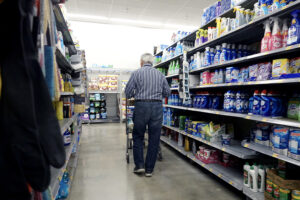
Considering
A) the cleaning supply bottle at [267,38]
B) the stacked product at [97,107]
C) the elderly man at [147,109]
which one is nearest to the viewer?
the cleaning supply bottle at [267,38]

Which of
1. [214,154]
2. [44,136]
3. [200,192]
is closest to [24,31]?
[44,136]

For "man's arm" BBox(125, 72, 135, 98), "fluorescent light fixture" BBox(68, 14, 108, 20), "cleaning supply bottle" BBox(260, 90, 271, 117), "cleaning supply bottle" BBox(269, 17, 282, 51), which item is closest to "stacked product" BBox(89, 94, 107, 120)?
"fluorescent light fixture" BBox(68, 14, 108, 20)

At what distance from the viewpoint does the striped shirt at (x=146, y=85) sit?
3.08 m

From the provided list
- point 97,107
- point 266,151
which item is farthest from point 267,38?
point 97,107

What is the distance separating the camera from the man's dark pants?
3076mm

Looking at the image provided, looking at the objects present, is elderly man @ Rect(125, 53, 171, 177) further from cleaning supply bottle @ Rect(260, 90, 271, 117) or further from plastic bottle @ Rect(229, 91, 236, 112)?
cleaning supply bottle @ Rect(260, 90, 271, 117)

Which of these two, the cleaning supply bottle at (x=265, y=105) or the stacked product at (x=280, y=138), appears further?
the cleaning supply bottle at (x=265, y=105)

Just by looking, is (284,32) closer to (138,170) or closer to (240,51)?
(240,51)

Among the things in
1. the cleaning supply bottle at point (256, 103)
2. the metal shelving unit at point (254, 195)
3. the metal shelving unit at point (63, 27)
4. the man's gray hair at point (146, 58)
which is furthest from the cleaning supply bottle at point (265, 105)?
the metal shelving unit at point (63, 27)

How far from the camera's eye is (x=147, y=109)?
3064 mm

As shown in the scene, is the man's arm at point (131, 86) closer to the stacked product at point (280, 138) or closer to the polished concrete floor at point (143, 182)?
the polished concrete floor at point (143, 182)

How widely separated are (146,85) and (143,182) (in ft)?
4.67

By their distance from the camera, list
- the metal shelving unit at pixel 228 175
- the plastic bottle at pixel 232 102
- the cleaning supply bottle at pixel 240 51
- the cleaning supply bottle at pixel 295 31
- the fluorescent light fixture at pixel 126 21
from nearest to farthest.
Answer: the cleaning supply bottle at pixel 295 31 < the metal shelving unit at pixel 228 175 < the plastic bottle at pixel 232 102 < the cleaning supply bottle at pixel 240 51 < the fluorescent light fixture at pixel 126 21

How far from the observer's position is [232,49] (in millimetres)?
2873
